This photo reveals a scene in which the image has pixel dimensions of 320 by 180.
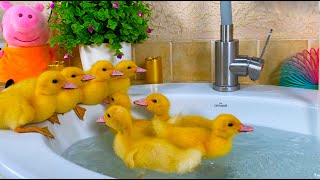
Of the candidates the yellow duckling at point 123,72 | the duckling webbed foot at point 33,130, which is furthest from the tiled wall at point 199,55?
the duckling webbed foot at point 33,130

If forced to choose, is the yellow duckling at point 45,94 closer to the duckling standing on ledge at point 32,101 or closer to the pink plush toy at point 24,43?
the duckling standing on ledge at point 32,101

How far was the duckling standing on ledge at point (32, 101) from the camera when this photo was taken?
0.88 meters

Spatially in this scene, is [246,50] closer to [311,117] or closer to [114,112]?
[311,117]

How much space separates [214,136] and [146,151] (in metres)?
0.14

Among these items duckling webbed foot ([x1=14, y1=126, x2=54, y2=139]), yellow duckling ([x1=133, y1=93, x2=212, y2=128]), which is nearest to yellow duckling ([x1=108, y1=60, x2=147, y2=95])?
yellow duckling ([x1=133, y1=93, x2=212, y2=128])

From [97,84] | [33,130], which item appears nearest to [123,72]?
[97,84]

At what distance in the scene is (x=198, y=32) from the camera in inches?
52.5

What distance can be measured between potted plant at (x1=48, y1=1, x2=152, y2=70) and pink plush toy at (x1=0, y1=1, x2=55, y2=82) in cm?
6

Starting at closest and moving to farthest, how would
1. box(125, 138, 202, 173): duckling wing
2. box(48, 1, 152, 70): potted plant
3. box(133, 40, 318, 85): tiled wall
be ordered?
box(125, 138, 202, 173): duckling wing, box(48, 1, 152, 70): potted plant, box(133, 40, 318, 85): tiled wall

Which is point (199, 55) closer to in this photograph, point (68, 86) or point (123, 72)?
point (123, 72)

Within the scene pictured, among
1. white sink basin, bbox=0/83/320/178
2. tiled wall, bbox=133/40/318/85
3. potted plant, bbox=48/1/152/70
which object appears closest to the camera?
white sink basin, bbox=0/83/320/178

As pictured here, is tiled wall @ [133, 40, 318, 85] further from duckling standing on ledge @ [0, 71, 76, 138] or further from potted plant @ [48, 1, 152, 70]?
duckling standing on ledge @ [0, 71, 76, 138]

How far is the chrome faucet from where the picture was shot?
112cm

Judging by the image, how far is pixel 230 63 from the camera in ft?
3.82
